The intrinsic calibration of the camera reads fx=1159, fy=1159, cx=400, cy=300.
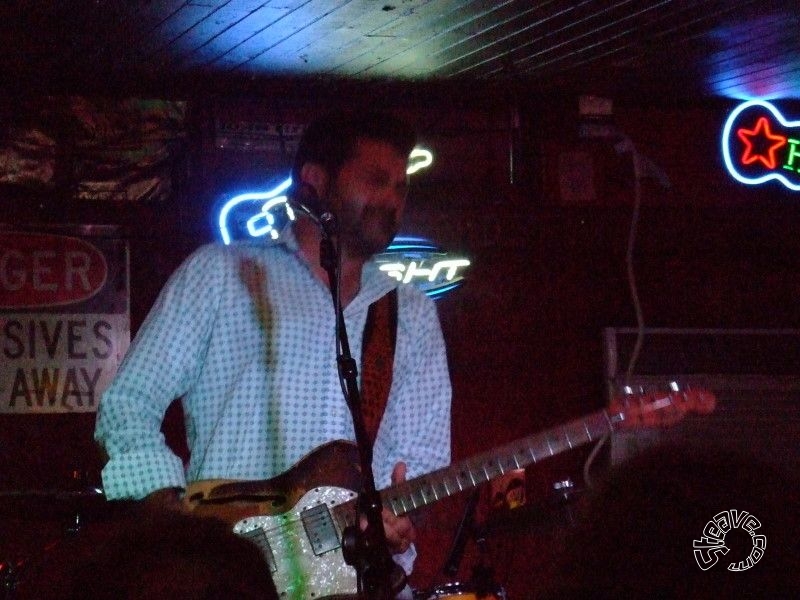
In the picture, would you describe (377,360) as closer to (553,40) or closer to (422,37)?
(422,37)

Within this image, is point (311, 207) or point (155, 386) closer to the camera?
point (311, 207)

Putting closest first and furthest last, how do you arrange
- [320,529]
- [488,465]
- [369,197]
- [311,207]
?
[311,207] < [320,529] < [488,465] < [369,197]

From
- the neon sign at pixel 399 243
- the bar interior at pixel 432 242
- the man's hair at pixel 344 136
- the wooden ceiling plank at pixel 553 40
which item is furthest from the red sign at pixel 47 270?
the man's hair at pixel 344 136

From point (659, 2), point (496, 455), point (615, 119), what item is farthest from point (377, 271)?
point (615, 119)

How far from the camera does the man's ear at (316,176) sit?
362 centimetres

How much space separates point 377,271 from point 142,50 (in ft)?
7.82

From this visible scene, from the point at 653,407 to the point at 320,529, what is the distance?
1212mm

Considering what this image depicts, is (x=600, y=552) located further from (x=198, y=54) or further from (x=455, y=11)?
(x=198, y=54)

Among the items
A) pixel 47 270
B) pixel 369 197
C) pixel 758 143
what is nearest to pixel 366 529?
pixel 369 197

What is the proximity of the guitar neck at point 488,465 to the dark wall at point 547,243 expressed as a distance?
285cm

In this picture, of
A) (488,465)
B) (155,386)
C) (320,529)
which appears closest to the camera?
(320,529)

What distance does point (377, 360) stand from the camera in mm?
3553

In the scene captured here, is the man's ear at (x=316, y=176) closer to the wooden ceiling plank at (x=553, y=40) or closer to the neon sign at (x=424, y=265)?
the wooden ceiling plank at (x=553, y=40)

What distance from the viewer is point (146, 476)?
3109 millimetres
